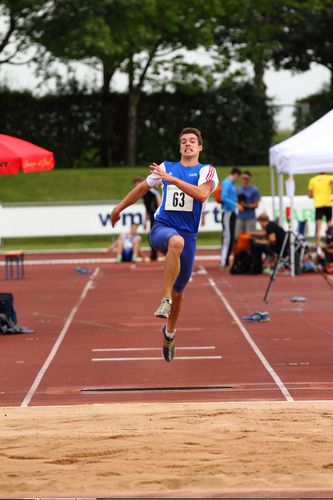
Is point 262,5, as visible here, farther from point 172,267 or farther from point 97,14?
point 172,267

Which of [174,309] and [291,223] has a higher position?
[174,309]

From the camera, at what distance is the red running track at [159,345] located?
488 inches

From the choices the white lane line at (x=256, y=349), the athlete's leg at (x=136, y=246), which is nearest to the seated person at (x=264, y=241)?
the white lane line at (x=256, y=349)

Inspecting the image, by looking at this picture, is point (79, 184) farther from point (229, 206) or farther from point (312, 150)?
point (312, 150)

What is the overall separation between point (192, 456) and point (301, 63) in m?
53.2

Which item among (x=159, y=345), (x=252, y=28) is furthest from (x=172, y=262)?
(x=252, y=28)

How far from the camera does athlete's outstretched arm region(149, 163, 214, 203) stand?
11250mm

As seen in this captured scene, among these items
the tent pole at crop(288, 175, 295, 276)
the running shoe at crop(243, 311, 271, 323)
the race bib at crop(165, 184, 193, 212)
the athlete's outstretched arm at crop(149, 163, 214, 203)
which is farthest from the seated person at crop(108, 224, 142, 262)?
the athlete's outstretched arm at crop(149, 163, 214, 203)

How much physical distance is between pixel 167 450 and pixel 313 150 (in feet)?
32.5

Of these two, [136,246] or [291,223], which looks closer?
[291,223]

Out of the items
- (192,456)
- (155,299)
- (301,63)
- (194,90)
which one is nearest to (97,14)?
(194,90)

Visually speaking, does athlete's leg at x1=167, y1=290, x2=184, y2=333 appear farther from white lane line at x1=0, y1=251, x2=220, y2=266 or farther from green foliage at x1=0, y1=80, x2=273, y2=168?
green foliage at x1=0, y1=80, x2=273, y2=168

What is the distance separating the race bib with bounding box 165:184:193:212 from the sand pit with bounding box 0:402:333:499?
1.68 m

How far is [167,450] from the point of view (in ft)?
31.0
